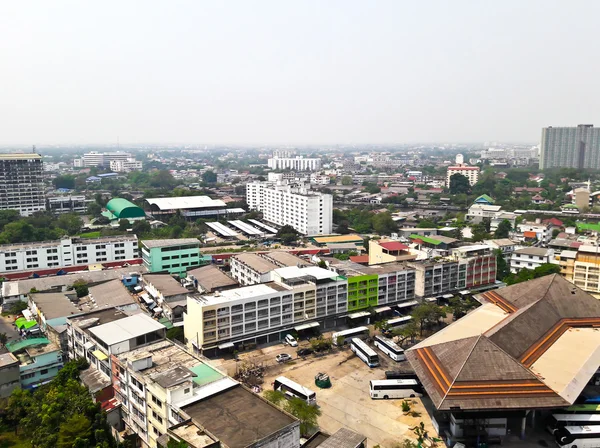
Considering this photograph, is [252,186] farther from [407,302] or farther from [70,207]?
[407,302]

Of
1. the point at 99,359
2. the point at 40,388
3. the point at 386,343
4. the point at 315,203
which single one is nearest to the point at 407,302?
the point at 386,343

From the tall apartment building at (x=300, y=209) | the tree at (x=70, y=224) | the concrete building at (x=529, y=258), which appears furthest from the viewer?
the tree at (x=70, y=224)

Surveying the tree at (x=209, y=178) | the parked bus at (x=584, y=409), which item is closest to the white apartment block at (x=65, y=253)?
the parked bus at (x=584, y=409)

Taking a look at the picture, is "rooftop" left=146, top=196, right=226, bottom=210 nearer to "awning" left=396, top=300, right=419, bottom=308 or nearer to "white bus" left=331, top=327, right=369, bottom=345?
"awning" left=396, top=300, right=419, bottom=308

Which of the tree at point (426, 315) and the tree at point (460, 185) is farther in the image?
the tree at point (460, 185)

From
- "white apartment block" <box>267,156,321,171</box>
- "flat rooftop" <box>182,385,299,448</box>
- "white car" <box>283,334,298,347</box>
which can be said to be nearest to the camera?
"flat rooftop" <box>182,385,299,448</box>

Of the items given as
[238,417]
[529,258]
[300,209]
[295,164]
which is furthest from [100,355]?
[295,164]

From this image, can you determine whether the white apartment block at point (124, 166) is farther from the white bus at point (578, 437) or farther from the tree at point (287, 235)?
the white bus at point (578, 437)

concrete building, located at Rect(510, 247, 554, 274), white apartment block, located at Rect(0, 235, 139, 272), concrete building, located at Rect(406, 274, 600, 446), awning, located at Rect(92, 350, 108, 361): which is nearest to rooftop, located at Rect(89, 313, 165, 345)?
awning, located at Rect(92, 350, 108, 361)
